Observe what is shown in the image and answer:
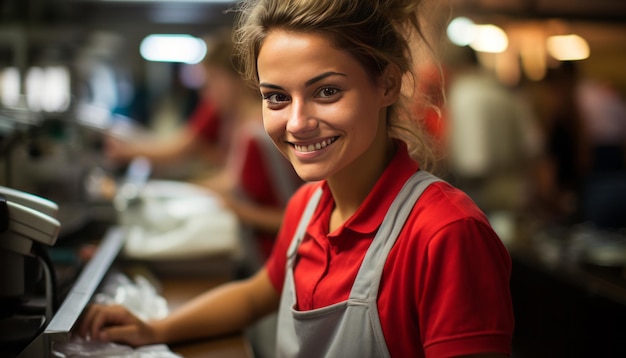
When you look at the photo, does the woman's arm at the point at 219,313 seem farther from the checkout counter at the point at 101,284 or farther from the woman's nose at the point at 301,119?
the woman's nose at the point at 301,119

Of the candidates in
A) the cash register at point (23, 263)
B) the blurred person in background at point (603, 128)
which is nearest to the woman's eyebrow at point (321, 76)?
the cash register at point (23, 263)

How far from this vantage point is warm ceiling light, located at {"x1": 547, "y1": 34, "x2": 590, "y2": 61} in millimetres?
4992

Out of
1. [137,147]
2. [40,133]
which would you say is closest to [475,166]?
[137,147]

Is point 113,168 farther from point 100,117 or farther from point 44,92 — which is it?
point 44,92

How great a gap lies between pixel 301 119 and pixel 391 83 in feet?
0.62

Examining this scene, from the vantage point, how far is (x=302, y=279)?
1.30 metres

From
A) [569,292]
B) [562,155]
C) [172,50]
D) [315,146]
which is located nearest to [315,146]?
[315,146]

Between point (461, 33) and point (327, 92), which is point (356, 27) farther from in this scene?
point (461, 33)

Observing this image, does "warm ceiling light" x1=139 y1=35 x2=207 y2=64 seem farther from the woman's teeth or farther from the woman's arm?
the woman's teeth

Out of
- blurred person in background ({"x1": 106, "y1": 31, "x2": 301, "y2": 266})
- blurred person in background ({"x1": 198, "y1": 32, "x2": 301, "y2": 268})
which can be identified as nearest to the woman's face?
blurred person in background ({"x1": 106, "y1": 31, "x2": 301, "y2": 266})

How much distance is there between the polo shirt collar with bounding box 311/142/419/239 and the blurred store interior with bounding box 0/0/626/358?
0.18m

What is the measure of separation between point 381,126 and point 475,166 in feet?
11.7

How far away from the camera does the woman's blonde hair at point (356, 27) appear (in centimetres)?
111

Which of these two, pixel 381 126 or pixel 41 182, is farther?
pixel 41 182
